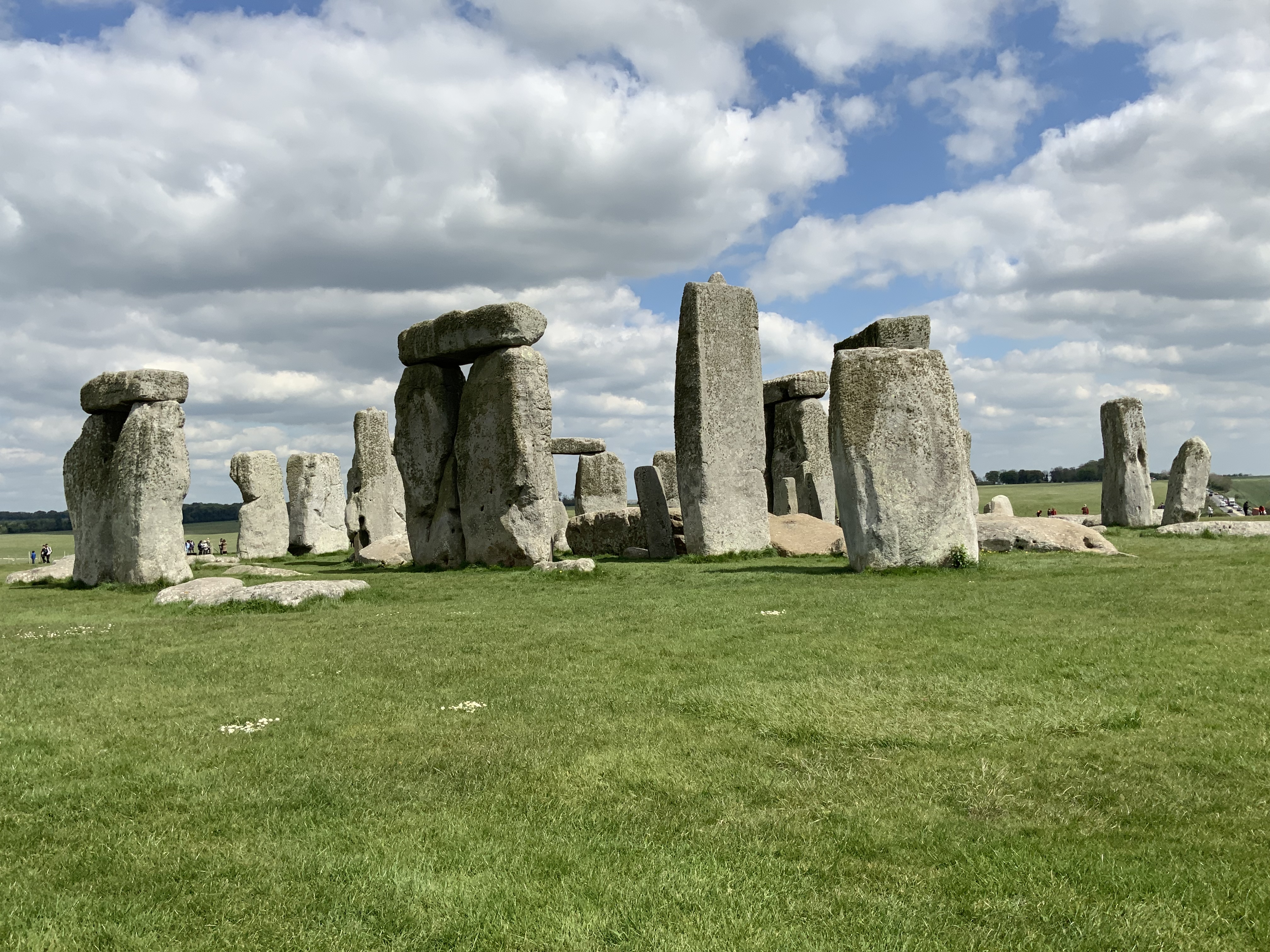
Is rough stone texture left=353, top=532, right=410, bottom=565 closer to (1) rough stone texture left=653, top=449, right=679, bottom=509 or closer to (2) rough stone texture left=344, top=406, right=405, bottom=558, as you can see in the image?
(2) rough stone texture left=344, top=406, right=405, bottom=558

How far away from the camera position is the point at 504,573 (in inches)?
579

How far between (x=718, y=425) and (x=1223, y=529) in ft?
31.7

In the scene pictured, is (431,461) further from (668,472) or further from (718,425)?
(668,472)

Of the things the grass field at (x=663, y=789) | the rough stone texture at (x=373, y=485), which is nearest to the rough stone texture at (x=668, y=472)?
the rough stone texture at (x=373, y=485)

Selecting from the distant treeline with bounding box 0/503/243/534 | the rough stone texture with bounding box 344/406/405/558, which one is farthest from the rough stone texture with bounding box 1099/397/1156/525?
the distant treeline with bounding box 0/503/243/534

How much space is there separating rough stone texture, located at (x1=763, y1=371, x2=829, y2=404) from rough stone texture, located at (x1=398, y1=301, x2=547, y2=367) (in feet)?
32.6

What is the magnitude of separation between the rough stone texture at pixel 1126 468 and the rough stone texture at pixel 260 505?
22.7m

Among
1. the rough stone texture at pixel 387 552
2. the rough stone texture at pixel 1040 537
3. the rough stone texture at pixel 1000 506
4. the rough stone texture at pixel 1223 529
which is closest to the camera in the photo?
the rough stone texture at pixel 1040 537

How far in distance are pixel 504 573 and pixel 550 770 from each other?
409 inches

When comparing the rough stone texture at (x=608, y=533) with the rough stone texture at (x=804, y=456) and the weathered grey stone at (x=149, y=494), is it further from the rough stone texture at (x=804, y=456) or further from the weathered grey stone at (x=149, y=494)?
the weathered grey stone at (x=149, y=494)

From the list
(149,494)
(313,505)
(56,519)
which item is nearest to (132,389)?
(149,494)

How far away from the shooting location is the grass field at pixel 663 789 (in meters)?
3.02

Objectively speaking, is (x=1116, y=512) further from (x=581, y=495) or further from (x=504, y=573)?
(x=504, y=573)

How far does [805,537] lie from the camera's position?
57.1ft
